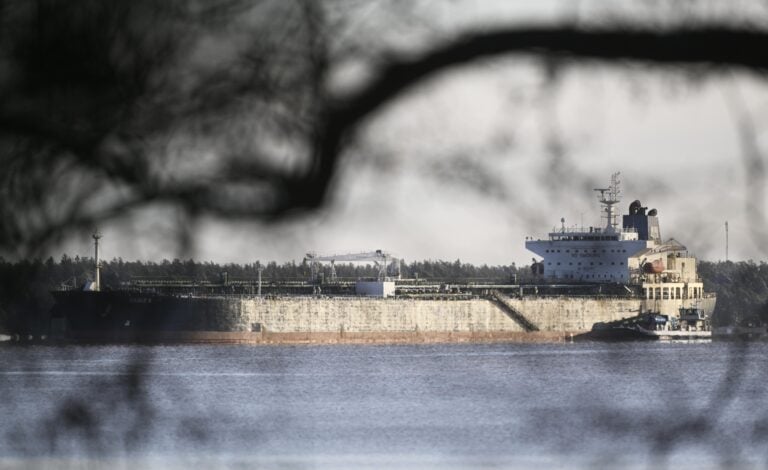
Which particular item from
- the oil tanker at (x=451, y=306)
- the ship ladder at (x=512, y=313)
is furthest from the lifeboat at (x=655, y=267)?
the ship ladder at (x=512, y=313)

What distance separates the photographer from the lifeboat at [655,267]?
80644 mm

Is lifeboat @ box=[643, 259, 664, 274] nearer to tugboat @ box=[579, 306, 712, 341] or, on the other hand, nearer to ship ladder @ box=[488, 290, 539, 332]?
tugboat @ box=[579, 306, 712, 341]

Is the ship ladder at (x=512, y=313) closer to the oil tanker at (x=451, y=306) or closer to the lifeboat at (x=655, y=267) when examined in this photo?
the oil tanker at (x=451, y=306)

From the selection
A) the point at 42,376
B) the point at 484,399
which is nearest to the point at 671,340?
the point at 484,399

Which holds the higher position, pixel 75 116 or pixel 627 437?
pixel 75 116

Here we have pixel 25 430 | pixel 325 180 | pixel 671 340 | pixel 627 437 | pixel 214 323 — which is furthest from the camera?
pixel 671 340

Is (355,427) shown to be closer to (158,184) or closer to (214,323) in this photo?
(158,184)

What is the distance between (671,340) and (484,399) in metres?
48.3

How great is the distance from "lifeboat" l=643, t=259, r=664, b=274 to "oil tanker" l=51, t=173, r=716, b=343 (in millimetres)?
76

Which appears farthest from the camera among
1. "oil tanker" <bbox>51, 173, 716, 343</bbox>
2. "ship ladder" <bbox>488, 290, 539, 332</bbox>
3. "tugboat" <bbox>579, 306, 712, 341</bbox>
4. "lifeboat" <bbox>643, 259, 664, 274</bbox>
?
"lifeboat" <bbox>643, 259, 664, 274</bbox>

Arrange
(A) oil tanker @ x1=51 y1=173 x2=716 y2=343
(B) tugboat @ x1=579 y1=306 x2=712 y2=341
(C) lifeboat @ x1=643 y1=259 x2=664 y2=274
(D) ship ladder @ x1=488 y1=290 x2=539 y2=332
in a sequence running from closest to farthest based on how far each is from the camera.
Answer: (A) oil tanker @ x1=51 y1=173 x2=716 y2=343
(B) tugboat @ x1=579 y1=306 x2=712 y2=341
(D) ship ladder @ x1=488 y1=290 x2=539 y2=332
(C) lifeboat @ x1=643 y1=259 x2=664 y2=274

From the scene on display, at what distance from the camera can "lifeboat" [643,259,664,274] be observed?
80644 mm

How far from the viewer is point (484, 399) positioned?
2953cm

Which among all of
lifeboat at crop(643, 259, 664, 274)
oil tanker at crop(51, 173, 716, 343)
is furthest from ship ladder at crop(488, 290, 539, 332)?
lifeboat at crop(643, 259, 664, 274)
